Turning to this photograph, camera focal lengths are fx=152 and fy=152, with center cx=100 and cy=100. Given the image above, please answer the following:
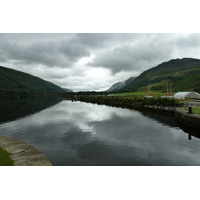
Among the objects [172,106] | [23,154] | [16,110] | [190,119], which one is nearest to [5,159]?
[23,154]

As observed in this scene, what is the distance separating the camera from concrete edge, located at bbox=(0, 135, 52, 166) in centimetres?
1257

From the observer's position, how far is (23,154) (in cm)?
1417

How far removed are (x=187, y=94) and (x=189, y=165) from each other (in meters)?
83.5

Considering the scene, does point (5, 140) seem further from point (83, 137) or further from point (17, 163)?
point (83, 137)

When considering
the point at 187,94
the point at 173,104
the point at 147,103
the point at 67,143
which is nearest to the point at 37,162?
the point at 67,143

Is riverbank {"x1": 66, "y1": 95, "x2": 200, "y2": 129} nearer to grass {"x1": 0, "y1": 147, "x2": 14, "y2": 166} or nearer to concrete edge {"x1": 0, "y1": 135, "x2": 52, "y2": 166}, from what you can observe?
concrete edge {"x1": 0, "y1": 135, "x2": 52, "y2": 166}

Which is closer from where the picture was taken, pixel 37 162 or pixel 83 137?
pixel 37 162

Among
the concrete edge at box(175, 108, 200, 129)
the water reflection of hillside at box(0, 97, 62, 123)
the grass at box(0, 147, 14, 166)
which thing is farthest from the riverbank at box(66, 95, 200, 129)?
the water reflection of hillside at box(0, 97, 62, 123)

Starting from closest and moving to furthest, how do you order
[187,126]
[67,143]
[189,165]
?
[189,165] < [67,143] < [187,126]

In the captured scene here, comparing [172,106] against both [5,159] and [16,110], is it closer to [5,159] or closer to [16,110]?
[5,159]

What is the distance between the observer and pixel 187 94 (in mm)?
87438

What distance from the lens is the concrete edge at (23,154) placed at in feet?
41.2

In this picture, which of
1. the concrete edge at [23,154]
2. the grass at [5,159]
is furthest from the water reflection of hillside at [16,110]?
the grass at [5,159]

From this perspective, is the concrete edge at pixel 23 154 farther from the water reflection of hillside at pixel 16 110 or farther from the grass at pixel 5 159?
the water reflection of hillside at pixel 16 110
